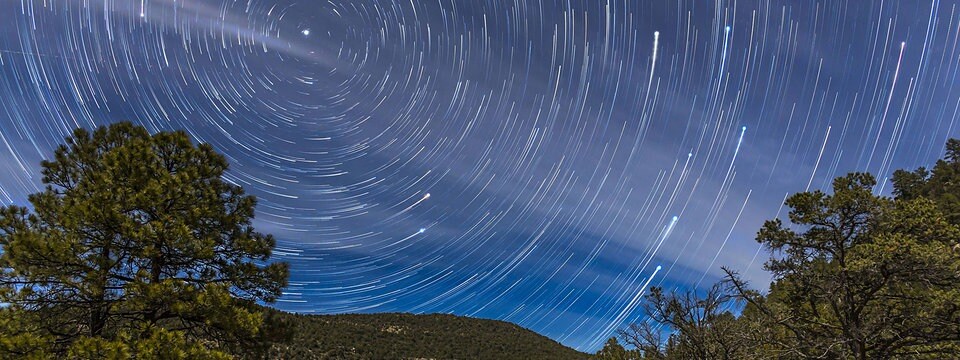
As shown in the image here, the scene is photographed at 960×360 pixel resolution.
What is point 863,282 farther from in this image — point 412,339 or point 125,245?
point 412,339

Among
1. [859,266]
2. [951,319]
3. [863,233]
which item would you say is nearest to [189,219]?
[859,266]

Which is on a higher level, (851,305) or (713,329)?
(713,329)

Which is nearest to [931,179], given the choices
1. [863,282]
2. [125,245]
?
[863,282]

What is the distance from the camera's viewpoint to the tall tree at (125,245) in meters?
9.92

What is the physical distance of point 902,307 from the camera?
409 inches

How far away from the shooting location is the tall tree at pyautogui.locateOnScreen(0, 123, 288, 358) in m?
9.92

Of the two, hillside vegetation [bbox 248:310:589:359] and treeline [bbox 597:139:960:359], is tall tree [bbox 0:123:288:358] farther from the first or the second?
hillside vegetation [bbox 248:310:589:359]

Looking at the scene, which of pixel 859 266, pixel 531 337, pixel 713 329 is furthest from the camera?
pixel 531 337

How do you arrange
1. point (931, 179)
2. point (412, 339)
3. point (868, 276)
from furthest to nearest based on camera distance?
point (412, 339) → point (931, 179) → point (868, 276)

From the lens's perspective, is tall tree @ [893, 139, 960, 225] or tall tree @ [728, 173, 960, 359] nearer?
tall tree @ [728, 173, 960, 359]

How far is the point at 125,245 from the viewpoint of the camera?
425 inches

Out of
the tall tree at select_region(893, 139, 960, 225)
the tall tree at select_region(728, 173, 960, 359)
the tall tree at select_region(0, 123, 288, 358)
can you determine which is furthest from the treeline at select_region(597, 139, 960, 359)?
the tall tree at select_region(893, 139, 960, 225)

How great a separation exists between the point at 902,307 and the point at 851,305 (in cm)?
157

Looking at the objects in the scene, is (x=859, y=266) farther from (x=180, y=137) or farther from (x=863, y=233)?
(x=180, y=137)
